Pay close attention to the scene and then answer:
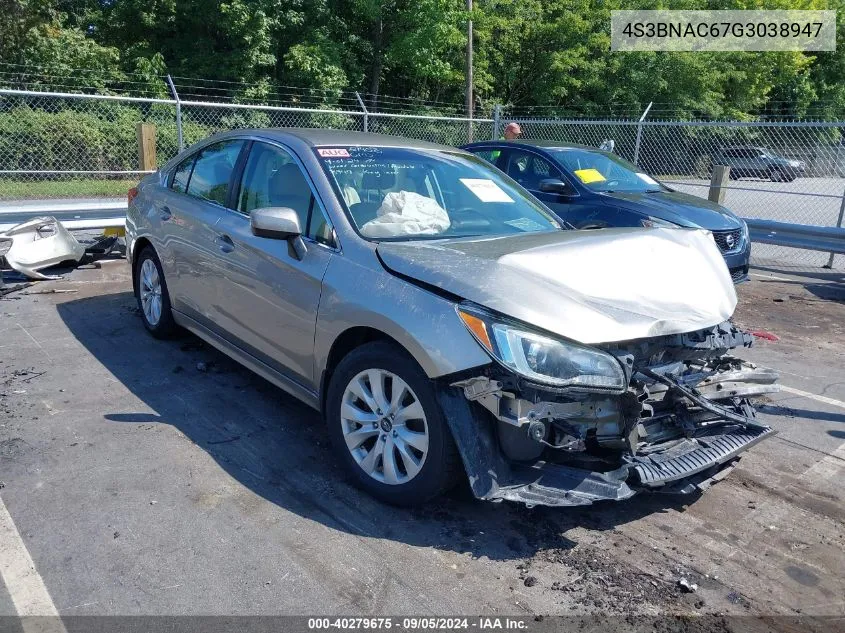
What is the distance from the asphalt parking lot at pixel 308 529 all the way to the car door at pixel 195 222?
2.19 ft

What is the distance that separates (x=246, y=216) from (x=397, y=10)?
23.1 m

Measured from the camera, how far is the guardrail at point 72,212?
825cm

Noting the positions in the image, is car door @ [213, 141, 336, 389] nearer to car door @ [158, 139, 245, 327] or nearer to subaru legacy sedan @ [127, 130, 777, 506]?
subaru legacy sedan @ [127, 130, 777, 506]

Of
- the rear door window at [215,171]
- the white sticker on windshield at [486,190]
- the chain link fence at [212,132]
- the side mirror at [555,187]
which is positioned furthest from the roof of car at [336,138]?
Result: the chain link fence at [212,132]

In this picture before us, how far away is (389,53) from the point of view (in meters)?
25.0

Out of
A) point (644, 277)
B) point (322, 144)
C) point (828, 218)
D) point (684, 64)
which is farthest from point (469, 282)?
point (684, 64)

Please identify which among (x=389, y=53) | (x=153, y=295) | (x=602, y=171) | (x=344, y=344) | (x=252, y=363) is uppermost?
(x=389, y=53)

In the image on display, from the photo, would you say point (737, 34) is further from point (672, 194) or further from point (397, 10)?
point (672, 194)

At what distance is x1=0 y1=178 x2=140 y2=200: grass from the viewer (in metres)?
10.2

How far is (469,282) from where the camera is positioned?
10.0 ft

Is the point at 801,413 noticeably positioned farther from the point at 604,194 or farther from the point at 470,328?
the point at 604,194

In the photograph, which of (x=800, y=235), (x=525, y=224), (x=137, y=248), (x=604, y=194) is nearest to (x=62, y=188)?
(x=137, y=248)

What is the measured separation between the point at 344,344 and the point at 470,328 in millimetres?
879

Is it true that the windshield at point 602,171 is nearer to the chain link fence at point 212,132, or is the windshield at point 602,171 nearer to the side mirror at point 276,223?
the chain link fence at point 212,132
